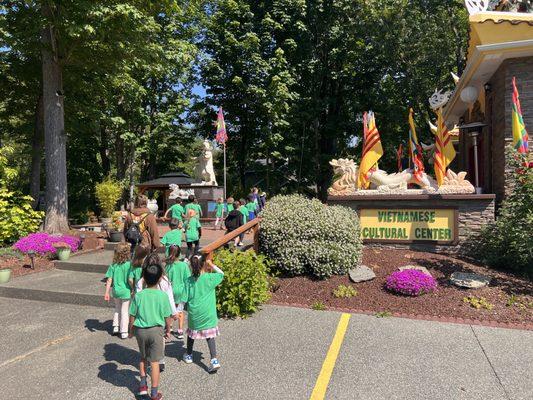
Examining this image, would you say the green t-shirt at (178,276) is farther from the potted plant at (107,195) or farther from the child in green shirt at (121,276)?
the potted plant at (107,195)

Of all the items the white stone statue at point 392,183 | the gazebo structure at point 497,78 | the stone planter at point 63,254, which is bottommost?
the stone planter at point 63,254

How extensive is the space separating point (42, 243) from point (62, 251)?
2.71 ft

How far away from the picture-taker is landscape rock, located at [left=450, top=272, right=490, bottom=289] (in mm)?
7051

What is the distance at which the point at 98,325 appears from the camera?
619 centimetres

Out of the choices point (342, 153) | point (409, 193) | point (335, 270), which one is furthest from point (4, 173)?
point (342, 153)

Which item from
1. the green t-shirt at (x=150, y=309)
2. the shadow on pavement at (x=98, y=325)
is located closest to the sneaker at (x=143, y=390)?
the green t-shirt at (x=150, y=309)

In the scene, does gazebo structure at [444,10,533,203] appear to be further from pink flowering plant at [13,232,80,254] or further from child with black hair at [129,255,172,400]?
pink flowering plant at [13,232,80,254]

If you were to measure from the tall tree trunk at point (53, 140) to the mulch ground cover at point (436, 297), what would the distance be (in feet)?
29.0

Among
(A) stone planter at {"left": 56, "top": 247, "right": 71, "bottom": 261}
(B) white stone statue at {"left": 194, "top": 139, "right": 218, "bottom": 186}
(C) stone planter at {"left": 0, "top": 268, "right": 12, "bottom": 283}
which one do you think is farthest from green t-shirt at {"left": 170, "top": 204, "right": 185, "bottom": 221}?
(B) white stone statue at {"left": 194, "top": 139, "right": 218, "bottom": 186}

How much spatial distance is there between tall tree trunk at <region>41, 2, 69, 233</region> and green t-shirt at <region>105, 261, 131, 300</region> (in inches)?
335

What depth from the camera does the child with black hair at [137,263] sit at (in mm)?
5133

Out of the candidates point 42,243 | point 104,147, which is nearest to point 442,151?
point 42,243

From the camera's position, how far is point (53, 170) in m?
13.0

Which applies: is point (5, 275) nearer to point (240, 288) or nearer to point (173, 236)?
point (173, 236)
